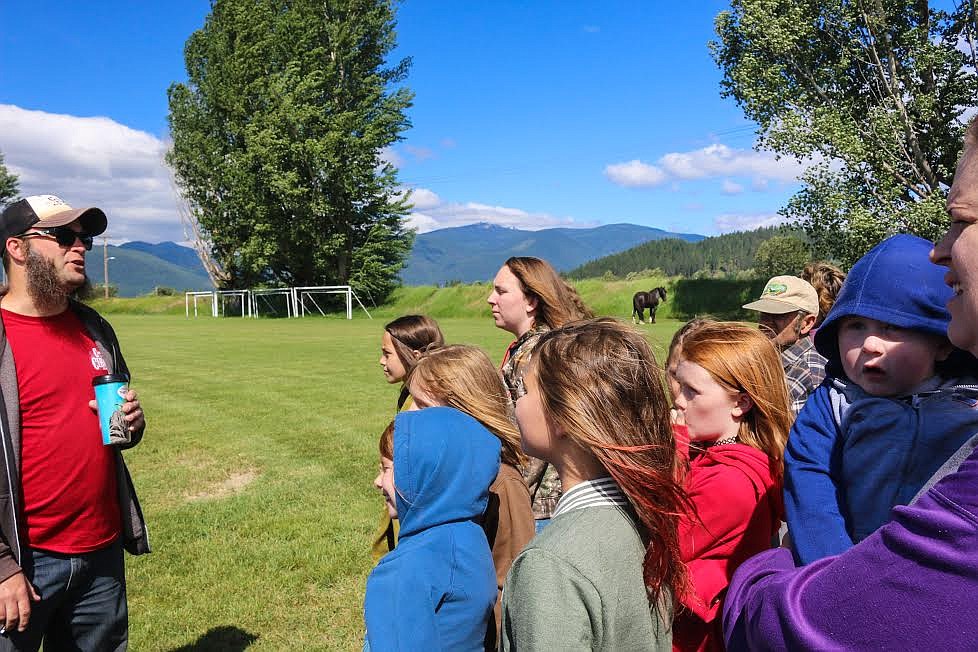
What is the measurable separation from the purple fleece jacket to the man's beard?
113 inches

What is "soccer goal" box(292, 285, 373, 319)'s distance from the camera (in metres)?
44.8

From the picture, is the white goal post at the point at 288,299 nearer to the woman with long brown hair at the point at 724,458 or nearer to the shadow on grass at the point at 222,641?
the shadow on grass at the point at 222,641

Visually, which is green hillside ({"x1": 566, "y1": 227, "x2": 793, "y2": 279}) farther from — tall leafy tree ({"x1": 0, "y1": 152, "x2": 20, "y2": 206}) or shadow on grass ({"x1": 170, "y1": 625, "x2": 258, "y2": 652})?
shadow on grass ({"x1": 170, "y1": 625, "x2": 258, "y2": 652})

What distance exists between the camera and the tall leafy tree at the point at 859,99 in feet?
70.5

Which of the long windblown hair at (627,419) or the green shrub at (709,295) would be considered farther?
the green shrub at (709,295)

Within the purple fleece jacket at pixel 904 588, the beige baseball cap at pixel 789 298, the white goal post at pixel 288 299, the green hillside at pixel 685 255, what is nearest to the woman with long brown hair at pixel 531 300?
the beige baseball cap at pixel 789 298

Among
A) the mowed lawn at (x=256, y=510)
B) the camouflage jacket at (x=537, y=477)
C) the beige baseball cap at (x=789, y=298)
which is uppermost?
the beige baseball cap at (x=789, y=298)

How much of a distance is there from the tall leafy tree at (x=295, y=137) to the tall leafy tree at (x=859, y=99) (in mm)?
27609

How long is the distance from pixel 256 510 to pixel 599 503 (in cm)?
570

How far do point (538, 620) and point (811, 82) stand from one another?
26.3 m

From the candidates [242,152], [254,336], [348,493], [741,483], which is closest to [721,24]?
[254,336]

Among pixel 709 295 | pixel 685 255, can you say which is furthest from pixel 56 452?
pixel 685 255

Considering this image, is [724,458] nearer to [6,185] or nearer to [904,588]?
[904,588]

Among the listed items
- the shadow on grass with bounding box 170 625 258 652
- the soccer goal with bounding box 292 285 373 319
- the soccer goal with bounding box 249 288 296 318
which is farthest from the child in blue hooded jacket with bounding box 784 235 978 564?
the soccer goal with bounding box 249 288 296 318
